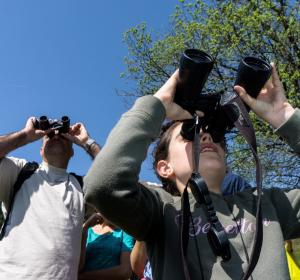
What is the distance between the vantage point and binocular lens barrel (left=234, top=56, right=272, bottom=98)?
1.89 meters

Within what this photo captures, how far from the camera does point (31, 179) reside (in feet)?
9.95

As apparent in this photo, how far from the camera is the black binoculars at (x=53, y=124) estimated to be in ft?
11.5

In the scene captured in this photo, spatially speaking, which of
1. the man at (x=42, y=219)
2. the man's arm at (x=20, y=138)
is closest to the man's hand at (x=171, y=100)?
the man at (x=42, y=219)

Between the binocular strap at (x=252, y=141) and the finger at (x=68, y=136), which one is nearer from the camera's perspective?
the binocular strap at (x=252, y=141)

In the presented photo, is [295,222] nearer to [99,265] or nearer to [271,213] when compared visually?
[271,213]

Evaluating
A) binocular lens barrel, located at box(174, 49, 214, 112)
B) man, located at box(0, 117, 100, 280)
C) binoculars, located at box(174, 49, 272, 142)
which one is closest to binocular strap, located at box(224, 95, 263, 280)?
binoculars, located at box(174, 49, 272, 142)

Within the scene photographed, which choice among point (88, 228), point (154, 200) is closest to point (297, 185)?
point (88, 228)

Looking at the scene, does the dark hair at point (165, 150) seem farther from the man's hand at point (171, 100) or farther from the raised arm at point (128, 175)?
the raised arm at point (128, 175)

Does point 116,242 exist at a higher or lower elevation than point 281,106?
lower

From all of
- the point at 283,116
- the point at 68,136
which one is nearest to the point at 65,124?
the point at 68,136

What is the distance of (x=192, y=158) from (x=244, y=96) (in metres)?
0.35

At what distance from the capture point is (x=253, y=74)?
1.89 m

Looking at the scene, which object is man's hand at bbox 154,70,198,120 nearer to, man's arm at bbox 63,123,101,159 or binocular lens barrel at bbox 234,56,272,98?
binocular lens barrel at bbox 234,56,272,98

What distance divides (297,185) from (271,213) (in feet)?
31.4
